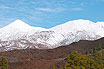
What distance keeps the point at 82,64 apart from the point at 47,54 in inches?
6063

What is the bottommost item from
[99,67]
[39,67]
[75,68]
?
[39,67]

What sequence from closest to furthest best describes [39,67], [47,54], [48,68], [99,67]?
A: [99,67]
[48,68]
[39,67]
[47,54]

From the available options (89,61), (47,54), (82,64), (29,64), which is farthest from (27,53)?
(82,64)

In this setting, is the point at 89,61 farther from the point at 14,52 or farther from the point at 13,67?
the point at 14,52

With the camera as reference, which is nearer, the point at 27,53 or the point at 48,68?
the point at 48,68

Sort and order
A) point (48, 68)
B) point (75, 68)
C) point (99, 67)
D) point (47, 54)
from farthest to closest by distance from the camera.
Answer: point (47, 54) → point (48, 68) → point (99, 67) → point (75, 68)

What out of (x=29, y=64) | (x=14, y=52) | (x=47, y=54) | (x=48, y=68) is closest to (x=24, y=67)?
(x=29, y=64)

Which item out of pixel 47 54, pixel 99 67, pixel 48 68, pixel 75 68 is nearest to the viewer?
pixel 75 68

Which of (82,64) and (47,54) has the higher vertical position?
(82,64)

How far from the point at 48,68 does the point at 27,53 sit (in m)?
87.7

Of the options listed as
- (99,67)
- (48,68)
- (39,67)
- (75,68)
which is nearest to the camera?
(75,68)

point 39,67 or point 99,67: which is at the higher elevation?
point 99,67

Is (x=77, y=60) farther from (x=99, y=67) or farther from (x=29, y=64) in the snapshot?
(x=29, y=64)

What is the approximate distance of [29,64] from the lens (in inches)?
4941
